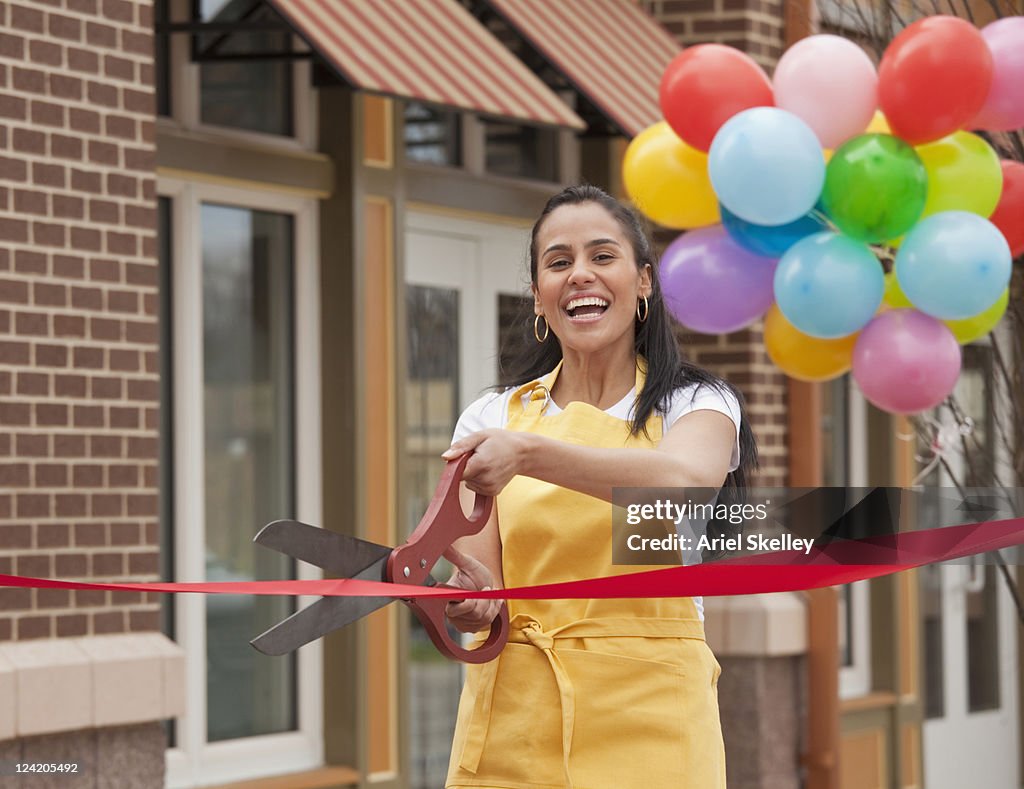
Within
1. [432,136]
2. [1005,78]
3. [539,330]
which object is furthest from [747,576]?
[432,136]

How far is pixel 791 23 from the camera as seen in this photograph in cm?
782

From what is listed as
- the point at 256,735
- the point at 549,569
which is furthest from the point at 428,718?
the point at 549,569

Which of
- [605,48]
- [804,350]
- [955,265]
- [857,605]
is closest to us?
[955,265]

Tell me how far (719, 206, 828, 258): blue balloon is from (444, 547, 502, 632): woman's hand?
2473 millimetres

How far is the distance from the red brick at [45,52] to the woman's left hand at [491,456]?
2.82m

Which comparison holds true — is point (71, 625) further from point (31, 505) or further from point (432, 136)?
point (432, 136)

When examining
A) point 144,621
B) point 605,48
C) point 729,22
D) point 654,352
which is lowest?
point 144,621

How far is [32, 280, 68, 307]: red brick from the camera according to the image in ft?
15.7

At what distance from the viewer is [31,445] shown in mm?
4773

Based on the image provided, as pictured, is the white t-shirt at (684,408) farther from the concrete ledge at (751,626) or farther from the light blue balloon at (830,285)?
the concrete ledge at (751,626)

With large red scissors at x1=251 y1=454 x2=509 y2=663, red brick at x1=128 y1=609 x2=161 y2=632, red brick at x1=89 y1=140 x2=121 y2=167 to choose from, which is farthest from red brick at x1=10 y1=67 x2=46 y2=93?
large red scissors at x1=251 y1=454 x2=509 y2=663

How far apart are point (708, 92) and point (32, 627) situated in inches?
94.4

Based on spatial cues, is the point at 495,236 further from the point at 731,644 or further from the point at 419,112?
the point at 731,644

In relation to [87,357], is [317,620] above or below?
below
